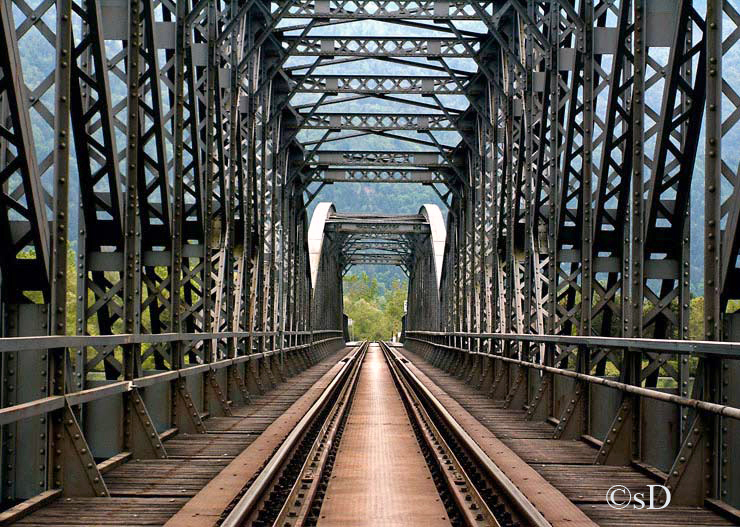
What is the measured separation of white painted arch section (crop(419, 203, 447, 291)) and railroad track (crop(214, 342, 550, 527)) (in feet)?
98.3

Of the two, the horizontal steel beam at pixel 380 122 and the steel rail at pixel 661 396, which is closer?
the steel rail at pixel 661 396

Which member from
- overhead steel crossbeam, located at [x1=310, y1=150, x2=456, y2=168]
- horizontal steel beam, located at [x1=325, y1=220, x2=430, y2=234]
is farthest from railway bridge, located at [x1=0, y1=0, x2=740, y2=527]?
horizontal steel beam, located at [x1=325, y1=220, x2=430, y2=234]

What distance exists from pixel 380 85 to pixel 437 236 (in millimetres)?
19511

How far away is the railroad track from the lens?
22.7 feet

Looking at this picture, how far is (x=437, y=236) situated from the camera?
1778 inches

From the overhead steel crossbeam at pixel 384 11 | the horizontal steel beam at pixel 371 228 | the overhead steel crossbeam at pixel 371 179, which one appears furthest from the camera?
the horizontal steel beam at pixel 371 228

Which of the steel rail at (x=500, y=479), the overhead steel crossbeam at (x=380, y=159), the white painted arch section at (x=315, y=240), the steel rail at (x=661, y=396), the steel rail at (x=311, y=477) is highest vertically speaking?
the overhead steel crossbeam at (x=380, y=159)

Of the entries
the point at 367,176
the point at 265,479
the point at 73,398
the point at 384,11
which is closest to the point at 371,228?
the point at 367,176

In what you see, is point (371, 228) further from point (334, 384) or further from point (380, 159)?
point (334, 384)

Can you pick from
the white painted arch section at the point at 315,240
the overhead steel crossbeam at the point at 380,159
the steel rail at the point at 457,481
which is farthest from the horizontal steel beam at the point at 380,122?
the steel rail at the point at 457,481

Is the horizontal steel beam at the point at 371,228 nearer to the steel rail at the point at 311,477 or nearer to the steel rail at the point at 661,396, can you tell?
the steel rail at the point at 311,477

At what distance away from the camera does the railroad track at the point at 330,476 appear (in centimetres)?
692

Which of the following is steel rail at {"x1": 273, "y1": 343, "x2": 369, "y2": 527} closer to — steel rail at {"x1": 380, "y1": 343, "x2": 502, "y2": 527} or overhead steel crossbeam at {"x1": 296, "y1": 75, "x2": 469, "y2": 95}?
steel rail at {"x1": 380, "y1": 343, "x2": 502, "y2": 527}

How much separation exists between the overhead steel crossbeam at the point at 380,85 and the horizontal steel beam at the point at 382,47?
186cm
